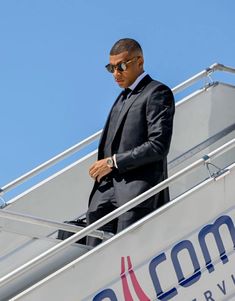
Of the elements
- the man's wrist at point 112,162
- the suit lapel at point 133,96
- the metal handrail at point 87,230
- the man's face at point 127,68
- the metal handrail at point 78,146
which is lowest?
the metal handrail at point 87,230

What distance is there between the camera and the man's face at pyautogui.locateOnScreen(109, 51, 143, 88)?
570 cm

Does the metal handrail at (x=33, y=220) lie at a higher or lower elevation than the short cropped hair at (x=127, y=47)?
lower

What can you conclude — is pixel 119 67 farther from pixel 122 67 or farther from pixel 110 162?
pixel 110 162

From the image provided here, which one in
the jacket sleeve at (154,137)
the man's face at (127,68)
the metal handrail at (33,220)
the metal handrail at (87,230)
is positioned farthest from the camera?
the man's face at (127,68)

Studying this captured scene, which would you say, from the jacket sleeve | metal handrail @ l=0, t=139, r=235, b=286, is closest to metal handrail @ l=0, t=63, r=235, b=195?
the jacket sleeve

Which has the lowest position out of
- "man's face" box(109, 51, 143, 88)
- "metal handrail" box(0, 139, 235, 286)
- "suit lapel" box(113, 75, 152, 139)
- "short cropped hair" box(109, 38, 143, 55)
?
"metal handrail" box(0, 139, 235, 286)

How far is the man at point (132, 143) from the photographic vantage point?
17.9ft

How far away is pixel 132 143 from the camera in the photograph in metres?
5.61

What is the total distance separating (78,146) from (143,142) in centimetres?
162

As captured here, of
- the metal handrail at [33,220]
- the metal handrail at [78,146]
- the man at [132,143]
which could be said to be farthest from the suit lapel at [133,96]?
the metal handrail at [78,146]

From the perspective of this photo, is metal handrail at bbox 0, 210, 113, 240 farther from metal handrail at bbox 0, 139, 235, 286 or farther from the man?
the man

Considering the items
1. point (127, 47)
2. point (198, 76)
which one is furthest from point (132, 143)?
point (198, 76)

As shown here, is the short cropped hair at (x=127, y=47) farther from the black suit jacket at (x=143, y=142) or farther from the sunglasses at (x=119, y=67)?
the black suit jacket at (x=143, y=142)

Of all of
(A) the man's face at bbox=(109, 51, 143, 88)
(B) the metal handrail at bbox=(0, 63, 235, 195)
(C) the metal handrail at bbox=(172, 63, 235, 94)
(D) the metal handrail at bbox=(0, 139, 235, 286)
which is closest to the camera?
(D) the metal handrail at bbox=(0, 139, 235, 286)
